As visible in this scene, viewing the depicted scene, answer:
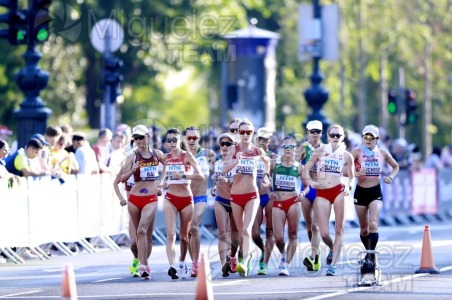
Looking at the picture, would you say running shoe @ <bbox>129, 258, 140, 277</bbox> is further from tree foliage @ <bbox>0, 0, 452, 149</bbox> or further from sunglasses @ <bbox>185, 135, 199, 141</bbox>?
tree foliage @ <bbox>0, 0, 452, 149</bbox>

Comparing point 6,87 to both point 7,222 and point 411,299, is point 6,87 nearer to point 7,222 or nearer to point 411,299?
point 7,222

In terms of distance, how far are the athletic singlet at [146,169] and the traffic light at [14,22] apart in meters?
5.59

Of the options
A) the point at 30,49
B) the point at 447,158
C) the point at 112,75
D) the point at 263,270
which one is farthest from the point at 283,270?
the point at 447,158

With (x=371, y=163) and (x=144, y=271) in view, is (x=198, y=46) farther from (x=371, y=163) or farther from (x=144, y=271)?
(x=144, y=271)

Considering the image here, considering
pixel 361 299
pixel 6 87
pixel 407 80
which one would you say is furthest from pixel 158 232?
pixel 407 80

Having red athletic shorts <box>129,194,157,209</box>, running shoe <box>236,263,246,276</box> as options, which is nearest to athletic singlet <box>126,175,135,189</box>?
red athletic shorts <box>129,194,157,209</box>

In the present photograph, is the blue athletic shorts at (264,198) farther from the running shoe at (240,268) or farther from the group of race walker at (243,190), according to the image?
the running shoe at (240,268)

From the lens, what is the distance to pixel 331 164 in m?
21.6

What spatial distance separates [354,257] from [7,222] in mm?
4989

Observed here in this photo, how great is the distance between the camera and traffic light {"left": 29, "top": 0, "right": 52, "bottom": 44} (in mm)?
26094

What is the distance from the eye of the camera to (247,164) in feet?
69.2

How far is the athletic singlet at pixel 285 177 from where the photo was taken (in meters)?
21.6

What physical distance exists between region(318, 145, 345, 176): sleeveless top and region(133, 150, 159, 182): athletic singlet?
2.15 metres

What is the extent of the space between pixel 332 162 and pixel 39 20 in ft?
21.8
